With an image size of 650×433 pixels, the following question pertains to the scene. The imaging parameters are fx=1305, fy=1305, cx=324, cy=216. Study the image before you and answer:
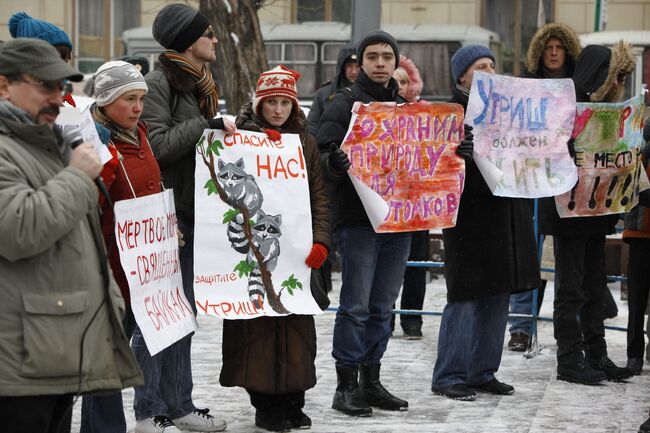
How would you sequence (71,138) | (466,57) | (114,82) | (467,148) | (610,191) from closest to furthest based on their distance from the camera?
(71,138)
(114,82)
(467,148)
(466,57)
(610,191)

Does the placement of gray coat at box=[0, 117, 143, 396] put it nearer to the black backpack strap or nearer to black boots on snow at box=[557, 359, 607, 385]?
the black backpack strap

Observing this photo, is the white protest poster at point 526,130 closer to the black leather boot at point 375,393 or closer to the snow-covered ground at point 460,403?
the snow-covered ground at point 460,403

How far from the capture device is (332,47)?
25406 mm

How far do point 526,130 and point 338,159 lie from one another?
150 cm

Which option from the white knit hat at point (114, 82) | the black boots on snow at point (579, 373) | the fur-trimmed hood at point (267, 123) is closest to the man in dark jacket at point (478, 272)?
the black boots on snow at point (579, 373)

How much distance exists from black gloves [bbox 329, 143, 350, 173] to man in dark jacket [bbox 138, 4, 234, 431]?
650 millimetres

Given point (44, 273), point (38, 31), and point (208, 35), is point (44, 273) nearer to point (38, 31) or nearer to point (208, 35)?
point (38, 31)

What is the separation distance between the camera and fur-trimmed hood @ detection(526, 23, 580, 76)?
27.6 feet

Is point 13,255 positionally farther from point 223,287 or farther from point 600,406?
point 600,406

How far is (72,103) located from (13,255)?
2343 mm

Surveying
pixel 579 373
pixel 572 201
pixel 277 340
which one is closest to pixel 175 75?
pixel 277 340

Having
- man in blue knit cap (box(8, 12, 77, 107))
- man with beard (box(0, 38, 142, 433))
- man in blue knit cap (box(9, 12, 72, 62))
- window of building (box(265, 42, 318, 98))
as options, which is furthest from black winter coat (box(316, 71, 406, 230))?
window of building (box(265, 42, 318, 98))

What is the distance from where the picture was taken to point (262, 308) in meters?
6.36

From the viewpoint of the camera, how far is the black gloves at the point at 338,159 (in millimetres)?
6766
